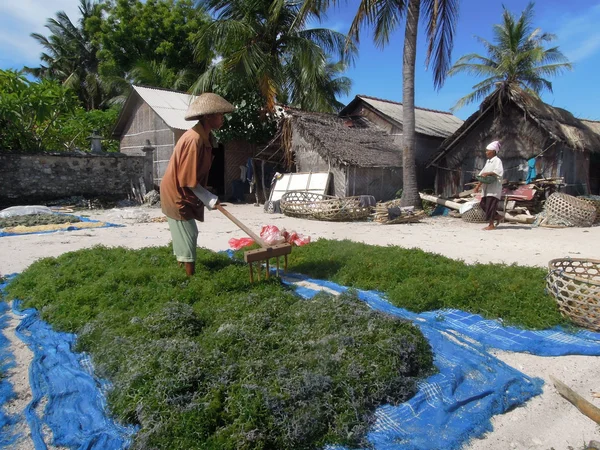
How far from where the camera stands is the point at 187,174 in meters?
4.64

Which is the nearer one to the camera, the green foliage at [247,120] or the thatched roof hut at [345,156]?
the thatched roof hut at [345,156]

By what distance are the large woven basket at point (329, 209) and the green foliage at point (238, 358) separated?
23.6ft

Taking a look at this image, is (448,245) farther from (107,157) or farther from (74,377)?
(107,157)

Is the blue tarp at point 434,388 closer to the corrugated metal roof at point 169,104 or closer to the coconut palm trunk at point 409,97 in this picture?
the coconut palm trunk at point 409,97

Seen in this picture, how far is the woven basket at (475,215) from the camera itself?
11.2 metres

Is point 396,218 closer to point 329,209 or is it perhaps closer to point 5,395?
point 329,209

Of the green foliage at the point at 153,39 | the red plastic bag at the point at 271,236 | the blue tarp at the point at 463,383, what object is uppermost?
the green foliage at the point at 153,39

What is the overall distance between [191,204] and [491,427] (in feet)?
11.6

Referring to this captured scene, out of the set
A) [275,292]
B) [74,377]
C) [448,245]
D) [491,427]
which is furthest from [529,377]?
[448,245]

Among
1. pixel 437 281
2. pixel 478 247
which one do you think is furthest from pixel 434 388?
pixel 478 247

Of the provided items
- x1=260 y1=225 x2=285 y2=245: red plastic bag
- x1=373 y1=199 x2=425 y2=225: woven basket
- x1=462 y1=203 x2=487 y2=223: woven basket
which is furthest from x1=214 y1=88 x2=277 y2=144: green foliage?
x1=260 y1=225 x2=285 y2=245: red plastic bag

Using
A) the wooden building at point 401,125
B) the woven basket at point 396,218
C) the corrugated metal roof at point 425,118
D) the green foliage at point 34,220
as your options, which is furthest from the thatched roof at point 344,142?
the green foliage at point 34,220

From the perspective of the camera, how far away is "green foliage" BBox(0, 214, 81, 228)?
10.2m

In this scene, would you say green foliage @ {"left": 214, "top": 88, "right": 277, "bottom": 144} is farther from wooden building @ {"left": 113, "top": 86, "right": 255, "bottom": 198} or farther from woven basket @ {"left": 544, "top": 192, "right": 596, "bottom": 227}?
woven basket @ {"left": 544, "top": 192, "right": 596, "bottom": 227}
